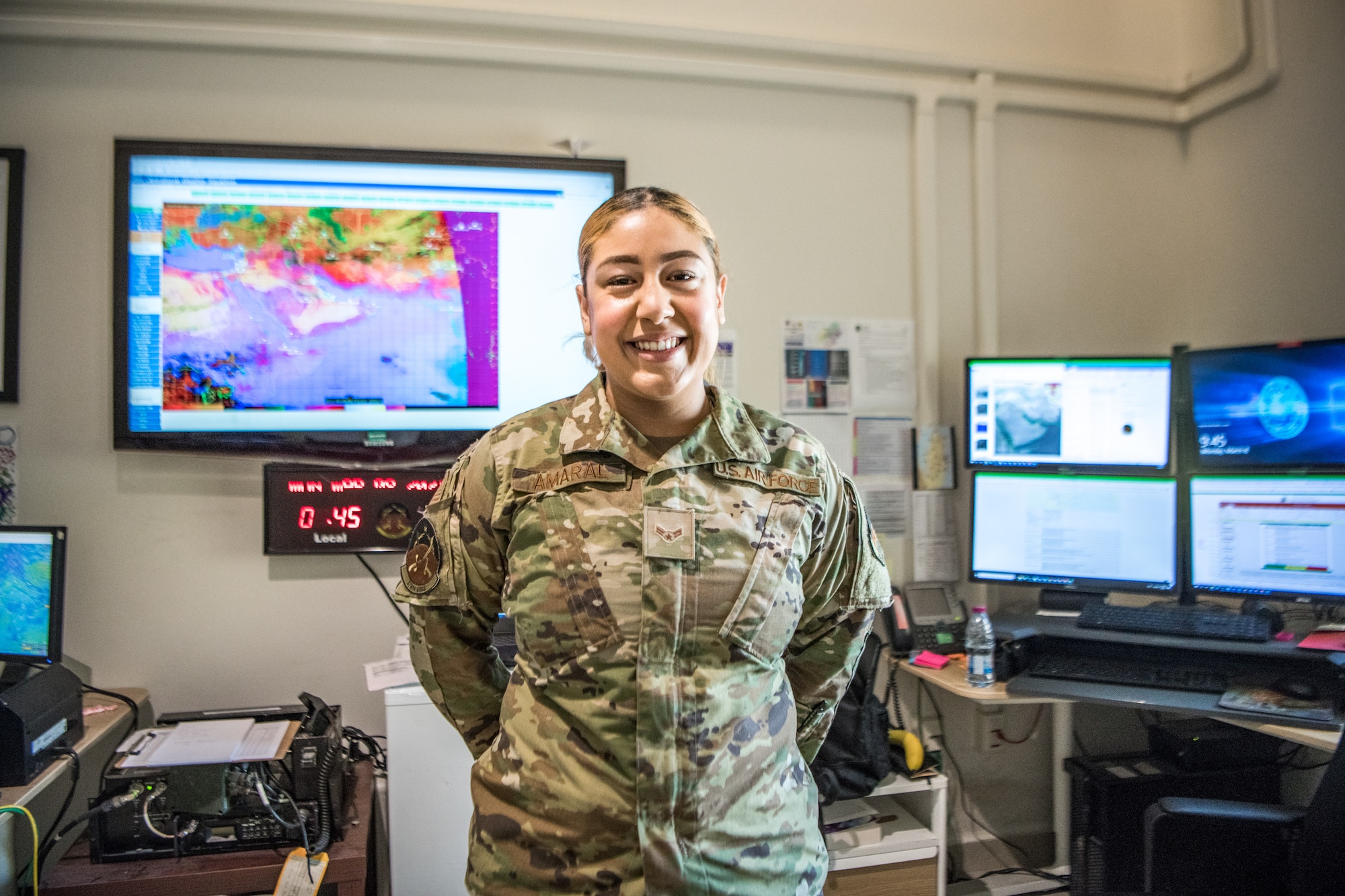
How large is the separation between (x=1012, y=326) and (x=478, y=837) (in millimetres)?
2127

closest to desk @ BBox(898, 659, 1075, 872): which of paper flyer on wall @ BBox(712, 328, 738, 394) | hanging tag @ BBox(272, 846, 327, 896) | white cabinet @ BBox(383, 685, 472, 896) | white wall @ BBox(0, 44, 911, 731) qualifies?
paper flyer on wall @ BBox(712, 328, 738, 394)

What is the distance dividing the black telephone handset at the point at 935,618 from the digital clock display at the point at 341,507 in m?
1.31

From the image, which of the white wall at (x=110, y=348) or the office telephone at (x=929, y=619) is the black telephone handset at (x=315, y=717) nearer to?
the white wall at (x=110, y=348)

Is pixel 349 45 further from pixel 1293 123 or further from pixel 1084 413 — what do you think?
pixel 1293 123

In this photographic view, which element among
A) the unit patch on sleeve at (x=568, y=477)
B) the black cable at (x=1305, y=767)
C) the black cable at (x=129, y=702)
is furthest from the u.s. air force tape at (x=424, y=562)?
the black cable at (x=1305, y=767)

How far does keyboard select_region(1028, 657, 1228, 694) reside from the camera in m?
1.74

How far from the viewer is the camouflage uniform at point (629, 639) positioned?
3.29ft

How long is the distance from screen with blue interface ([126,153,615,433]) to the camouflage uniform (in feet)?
3.10

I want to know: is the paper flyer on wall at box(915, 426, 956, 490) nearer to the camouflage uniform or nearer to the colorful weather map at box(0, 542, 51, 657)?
the camouflage uniform

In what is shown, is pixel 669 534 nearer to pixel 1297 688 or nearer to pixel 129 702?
pixel 1297 688

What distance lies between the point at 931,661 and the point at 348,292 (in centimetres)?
175

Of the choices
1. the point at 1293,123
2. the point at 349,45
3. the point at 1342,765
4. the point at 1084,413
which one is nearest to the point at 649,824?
the point at 1342,765

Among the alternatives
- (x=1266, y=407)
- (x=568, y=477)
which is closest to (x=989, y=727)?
(x=1266, y=407)

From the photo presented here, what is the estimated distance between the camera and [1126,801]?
79.7 inches
